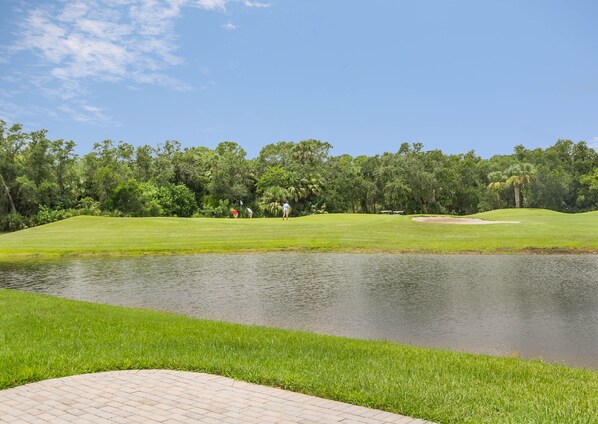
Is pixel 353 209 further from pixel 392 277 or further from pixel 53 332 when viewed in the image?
pixel 53 332

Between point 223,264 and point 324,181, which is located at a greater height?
point 324,181

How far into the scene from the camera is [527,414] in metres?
5.03

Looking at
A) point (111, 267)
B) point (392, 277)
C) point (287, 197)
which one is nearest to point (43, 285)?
point (111, 267)

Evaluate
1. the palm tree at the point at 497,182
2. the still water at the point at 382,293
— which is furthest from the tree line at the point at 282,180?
the still water at the point at 382,293

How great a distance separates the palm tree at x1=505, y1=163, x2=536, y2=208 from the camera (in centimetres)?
7744

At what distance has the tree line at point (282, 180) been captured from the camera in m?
58.8

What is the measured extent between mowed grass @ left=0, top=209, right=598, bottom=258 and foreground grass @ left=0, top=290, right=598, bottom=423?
18.7 meters

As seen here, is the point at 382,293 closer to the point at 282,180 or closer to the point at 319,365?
the point at 319,365

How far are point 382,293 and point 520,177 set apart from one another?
70373 mm

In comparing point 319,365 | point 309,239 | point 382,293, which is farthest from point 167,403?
point 309,239

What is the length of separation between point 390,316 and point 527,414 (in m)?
6.95

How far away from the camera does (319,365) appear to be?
6.88 m

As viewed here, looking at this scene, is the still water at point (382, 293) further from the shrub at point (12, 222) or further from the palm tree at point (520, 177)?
the palm tree at point (520, 177)

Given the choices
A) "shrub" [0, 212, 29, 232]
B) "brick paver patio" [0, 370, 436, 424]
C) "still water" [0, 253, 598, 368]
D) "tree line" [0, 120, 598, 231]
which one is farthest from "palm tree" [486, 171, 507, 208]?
"brick paver patio" [0, 370, 436, 424]
